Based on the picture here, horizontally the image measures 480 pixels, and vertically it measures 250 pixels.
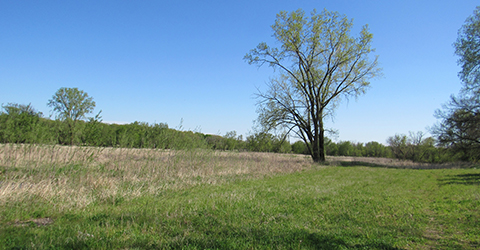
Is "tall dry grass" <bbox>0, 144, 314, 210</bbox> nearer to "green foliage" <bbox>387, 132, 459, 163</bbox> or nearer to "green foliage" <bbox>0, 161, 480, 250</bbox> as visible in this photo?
"green foliage" <bbox>0, 161, 480, 250</bbox>

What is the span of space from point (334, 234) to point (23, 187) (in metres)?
7.69

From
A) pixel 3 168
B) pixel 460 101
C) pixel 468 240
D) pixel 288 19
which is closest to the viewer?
pixel 468 240

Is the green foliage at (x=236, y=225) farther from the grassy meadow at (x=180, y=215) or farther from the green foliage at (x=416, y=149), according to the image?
the green foliage at (x=416, y=149)

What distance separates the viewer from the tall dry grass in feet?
20.8

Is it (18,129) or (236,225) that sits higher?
(18,129)

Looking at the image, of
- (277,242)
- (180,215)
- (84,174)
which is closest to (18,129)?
(84,174)

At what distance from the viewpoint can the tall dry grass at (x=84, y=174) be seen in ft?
20.8

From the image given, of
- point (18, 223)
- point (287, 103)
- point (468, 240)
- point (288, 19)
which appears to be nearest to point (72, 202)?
point (18, 223)

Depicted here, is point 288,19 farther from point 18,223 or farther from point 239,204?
point 18,223

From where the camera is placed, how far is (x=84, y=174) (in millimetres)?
8141

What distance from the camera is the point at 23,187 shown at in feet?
20.5

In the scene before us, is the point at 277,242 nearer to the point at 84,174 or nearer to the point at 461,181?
the point at 84,174

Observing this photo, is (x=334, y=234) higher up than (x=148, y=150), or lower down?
lower down

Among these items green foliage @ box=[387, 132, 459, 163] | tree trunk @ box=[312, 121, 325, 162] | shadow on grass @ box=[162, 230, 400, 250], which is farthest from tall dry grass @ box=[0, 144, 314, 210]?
green foliage @ box=[387, 132, 459, 163]
